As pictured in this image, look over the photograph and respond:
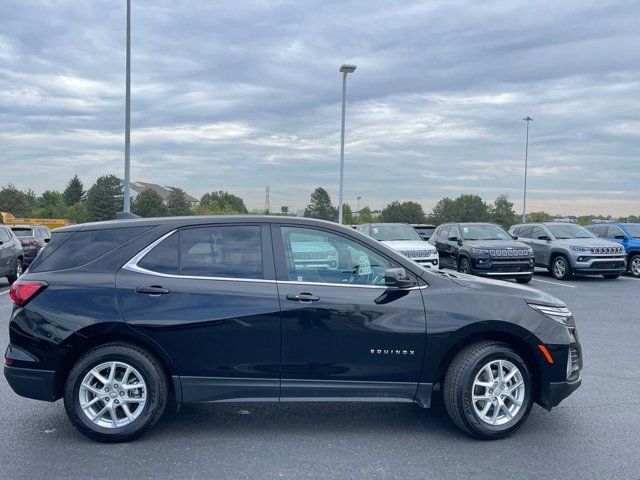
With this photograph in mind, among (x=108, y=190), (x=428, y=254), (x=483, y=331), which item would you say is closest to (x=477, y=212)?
(x=108, y=190)

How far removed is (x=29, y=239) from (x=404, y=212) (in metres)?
36.5

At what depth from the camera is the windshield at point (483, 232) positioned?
677 inches

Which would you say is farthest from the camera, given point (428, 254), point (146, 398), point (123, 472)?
point (428, 254)

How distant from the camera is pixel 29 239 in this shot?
20.2 meters

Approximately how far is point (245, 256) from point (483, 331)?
1961 mm

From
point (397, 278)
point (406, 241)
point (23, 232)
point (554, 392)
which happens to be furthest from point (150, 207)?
point (554, 392)

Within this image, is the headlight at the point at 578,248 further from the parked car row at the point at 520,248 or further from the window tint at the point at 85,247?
the window tint at the point at 85,247

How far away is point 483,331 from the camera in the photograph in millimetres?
4684

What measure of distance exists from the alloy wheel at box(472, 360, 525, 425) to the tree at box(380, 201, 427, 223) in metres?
43.9

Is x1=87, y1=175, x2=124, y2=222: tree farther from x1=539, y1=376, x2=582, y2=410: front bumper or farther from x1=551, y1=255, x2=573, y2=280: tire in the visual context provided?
x1=539, y1=376, x2=582, y2=410: front bumper

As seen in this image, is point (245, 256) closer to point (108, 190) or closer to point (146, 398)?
point (146, 398)

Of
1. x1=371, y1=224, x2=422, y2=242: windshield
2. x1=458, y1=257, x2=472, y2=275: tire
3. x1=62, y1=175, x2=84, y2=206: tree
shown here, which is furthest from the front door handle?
x1=62, y1=175, x2=84, y2=206: tree

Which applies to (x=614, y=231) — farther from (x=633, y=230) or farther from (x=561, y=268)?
(x=561, y=268)

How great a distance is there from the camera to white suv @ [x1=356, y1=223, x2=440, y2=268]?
15.4m
